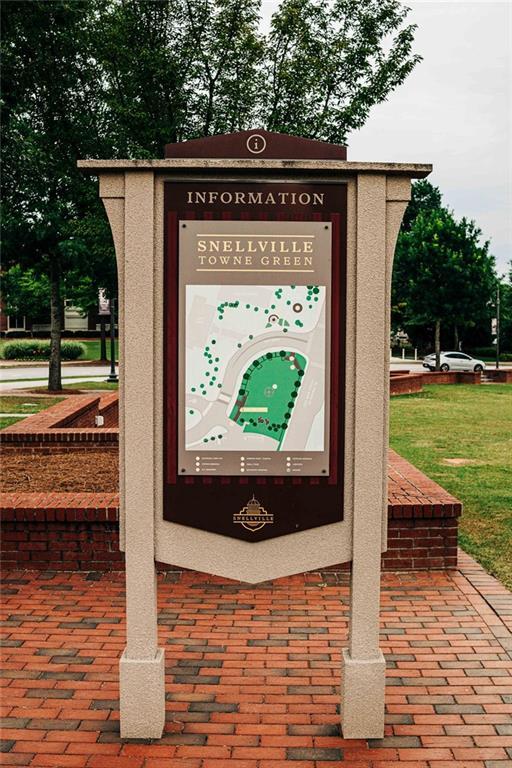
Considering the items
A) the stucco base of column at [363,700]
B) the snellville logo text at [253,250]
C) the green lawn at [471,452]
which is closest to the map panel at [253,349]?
the snellville logo text at [253,250]

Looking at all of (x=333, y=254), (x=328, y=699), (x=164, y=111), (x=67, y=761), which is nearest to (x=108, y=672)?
(x=67, y=761)

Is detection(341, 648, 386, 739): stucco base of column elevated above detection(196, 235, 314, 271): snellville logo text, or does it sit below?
below

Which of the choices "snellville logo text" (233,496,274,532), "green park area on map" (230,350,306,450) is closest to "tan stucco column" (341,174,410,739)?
"green park area on map" (230,350,306,450)

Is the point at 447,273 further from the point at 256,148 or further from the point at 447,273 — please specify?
the point at 256,148

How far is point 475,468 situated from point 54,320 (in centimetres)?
1497

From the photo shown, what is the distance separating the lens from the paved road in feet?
88.1

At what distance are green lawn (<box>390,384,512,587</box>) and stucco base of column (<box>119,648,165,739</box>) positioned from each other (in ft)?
11.4

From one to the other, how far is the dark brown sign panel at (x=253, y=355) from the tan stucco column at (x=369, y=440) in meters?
0.10

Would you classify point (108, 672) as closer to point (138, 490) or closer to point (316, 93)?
point (138, 490)

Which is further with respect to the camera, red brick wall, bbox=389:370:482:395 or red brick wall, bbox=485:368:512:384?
red brick wall, bbox=485:368:512:384

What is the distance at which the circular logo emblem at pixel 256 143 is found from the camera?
13.2 ft

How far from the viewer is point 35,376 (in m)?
32.2

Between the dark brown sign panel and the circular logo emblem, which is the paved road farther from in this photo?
the circular logo emblem

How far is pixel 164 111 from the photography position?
16.1 m
